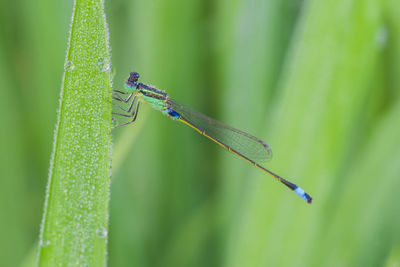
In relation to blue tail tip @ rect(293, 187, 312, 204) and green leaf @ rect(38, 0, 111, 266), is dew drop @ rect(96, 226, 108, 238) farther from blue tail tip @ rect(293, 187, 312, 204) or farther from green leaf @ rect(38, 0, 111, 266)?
blue tail tip @ rect(293, 187, 312, 204)

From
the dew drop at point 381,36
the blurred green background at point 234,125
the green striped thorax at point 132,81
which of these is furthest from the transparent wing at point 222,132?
the dew drop at point 381,36

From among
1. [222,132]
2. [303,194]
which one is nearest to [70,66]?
[303,194]

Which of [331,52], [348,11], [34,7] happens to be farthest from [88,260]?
[34,7]

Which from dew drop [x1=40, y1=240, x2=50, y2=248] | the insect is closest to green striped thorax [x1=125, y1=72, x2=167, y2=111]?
the insect

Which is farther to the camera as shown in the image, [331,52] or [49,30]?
[49,30]

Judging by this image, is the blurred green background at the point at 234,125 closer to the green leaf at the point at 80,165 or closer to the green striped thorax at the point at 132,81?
the green striped thorax at the point at 132,81

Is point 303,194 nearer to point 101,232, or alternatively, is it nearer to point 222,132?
point 222,132

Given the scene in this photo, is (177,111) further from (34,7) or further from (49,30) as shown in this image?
(34,7)
